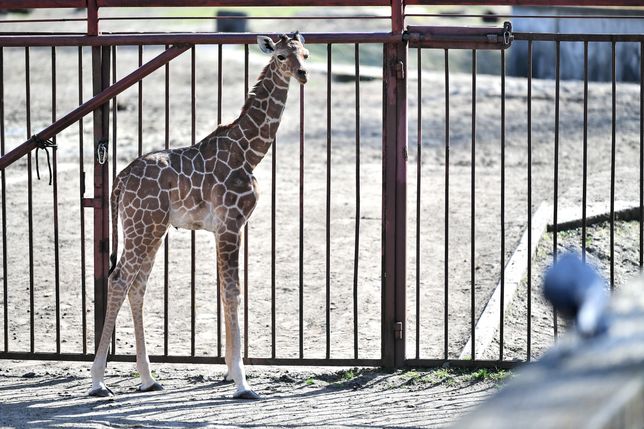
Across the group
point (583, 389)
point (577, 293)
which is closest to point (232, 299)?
point (577, 293)

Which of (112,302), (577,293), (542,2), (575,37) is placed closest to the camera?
(577,293)

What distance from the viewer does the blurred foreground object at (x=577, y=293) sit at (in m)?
2.66

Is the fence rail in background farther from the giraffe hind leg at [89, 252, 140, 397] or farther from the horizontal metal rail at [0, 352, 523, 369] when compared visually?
the giraffe hind leg at [89, 252, 140, 397]

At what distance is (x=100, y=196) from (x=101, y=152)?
0.96 feet

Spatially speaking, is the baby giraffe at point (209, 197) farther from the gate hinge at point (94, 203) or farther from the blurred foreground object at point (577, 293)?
the blurred foreground object at point (577, 293)

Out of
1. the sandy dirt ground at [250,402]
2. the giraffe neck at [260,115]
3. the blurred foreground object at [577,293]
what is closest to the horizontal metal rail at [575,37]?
the giraffe neck at [260,115]

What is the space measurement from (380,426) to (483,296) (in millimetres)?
3111

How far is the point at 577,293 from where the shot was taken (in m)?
2.68

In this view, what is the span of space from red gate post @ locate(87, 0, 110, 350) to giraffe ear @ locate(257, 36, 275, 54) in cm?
118

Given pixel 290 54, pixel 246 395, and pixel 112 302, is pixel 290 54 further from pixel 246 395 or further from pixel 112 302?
pixel 246 395

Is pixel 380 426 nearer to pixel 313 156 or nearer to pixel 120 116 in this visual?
pixel 313 156

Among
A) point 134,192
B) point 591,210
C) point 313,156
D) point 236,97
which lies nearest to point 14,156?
point 134,192

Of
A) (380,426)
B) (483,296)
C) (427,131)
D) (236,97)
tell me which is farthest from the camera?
(236,97)

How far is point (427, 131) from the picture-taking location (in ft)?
52.3
